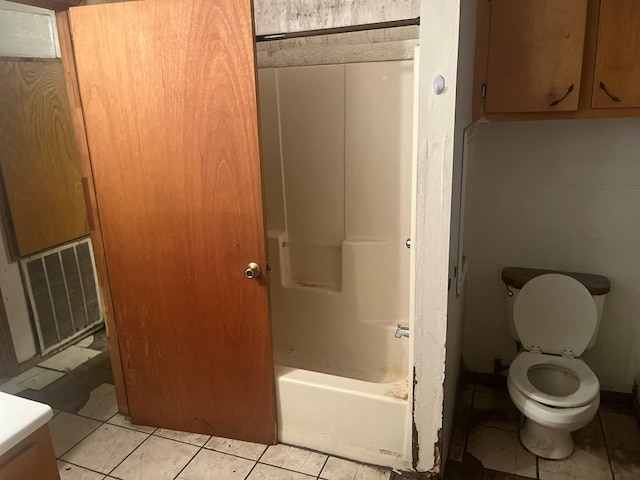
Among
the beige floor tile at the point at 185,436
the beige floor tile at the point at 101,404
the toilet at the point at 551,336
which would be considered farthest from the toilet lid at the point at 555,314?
the beige floor tile at the point at 101,404

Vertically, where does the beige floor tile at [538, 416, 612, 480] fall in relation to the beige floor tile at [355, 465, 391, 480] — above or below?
below

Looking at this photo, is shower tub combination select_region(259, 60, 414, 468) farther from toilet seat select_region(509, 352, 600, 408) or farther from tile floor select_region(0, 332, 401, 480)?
toilet seat select_region(509, 352, 600, 408)

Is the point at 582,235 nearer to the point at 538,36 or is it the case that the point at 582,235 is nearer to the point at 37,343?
the point at 538,36

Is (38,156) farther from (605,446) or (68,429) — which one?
(605,446)

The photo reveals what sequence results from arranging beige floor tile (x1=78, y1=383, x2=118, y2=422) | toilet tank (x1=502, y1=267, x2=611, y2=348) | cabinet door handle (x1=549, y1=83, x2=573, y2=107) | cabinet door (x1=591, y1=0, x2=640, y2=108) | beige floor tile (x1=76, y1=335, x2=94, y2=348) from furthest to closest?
beige floor tile (x1=76, y1=335, x2=94, y2=348), beige floor tile (x1=78, y1=383, x2=118, y2=422), toilet tank (x1=502, y1=267, x2=611, y2=348), cabinet door handle (x1=549, y1=83, x2=573, y2=107), cabinet door (x1=591, y1=0, x2=640, y2=108)

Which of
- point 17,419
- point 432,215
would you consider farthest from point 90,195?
point 432,215

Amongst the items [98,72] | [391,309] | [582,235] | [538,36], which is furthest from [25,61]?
[582,235]

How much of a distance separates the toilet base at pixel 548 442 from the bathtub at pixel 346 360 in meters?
0.61

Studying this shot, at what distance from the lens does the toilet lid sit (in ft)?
7.09

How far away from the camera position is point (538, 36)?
5.97 ft

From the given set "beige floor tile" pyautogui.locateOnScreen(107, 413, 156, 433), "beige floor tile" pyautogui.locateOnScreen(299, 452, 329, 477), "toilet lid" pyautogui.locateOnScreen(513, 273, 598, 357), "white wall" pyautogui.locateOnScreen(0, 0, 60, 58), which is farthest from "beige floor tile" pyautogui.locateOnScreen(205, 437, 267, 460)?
"white wall" pyautogui.locateOnScreen(0, 0, 60, 58)

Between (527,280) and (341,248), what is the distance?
36.2 inches

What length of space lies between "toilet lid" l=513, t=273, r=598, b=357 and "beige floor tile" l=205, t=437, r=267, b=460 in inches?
53.0

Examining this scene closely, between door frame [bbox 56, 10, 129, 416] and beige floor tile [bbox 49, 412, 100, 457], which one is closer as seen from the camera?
door frame [bbox 56, 10, 129, 416]
